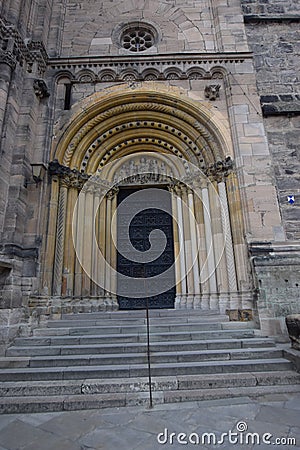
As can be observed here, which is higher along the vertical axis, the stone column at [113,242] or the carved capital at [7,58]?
the carved capital at [7,58]

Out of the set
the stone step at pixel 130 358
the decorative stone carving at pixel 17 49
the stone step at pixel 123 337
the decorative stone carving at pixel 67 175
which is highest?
the decorative stone carving at pixel 17 49

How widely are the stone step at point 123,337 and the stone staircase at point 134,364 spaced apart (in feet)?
0.04

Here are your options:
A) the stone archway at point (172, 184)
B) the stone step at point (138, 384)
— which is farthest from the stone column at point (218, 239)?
the stone step at point (138, 384)

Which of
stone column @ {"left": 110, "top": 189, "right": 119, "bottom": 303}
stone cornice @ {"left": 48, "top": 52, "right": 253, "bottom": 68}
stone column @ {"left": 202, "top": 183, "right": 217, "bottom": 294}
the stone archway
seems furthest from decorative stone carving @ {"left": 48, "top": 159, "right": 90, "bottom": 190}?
stone cornice @ {"left": 48, "top": 52, "right": 253, "bottom": 68}

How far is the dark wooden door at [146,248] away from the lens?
5.97 metres

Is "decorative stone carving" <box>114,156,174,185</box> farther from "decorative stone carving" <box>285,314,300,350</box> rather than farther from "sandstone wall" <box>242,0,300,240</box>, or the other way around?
"decorative stone carving" <box>285,314,300,350</box>

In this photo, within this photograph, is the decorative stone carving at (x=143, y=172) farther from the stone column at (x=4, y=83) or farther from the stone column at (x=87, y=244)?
the stone column at (x=4, y=83)

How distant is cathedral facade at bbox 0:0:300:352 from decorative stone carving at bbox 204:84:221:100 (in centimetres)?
4

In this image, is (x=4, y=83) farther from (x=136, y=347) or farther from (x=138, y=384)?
(x=138, y=384)

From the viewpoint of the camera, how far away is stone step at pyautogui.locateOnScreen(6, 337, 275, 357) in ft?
11.7

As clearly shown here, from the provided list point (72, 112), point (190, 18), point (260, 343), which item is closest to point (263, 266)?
point (260, 343)

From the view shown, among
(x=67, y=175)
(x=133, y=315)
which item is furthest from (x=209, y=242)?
(x=67, y=175)

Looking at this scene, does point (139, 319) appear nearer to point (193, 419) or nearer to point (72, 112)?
point (193, 419)

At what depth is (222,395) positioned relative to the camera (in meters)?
2.65
